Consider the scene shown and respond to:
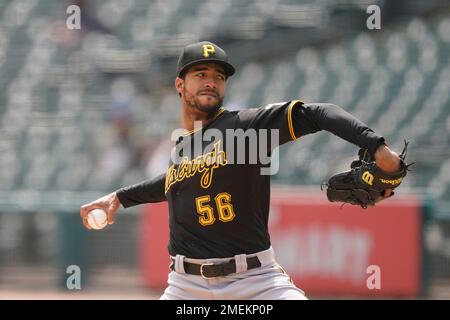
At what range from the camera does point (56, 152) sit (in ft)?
33.6

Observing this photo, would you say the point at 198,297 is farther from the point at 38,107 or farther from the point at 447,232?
the point at 38,107

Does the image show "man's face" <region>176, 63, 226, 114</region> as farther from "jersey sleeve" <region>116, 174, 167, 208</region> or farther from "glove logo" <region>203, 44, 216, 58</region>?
"jersey sleeve" <region>116, 174, 167, 208</region>

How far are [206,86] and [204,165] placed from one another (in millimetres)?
404

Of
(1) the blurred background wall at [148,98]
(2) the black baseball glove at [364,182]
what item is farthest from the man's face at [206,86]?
(1) the blurred background wall at [148,98]

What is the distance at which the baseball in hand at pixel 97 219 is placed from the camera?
440cm

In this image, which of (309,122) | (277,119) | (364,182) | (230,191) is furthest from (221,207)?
(364,182)

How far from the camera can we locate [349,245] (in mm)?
8273

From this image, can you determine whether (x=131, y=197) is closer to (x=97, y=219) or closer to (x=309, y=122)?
(x=97, y=219)

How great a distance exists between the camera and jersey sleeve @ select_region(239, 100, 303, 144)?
3.79m

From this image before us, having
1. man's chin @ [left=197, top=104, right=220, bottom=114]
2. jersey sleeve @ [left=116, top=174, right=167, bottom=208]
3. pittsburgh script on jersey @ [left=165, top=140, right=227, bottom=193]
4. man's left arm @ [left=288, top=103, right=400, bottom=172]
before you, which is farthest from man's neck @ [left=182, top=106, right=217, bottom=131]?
man's left arm @ [left=288, top=103, right=400, bottom=172]

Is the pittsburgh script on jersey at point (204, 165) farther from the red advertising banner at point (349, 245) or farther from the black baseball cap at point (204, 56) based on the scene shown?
the red advertising banner at point (349, 245)

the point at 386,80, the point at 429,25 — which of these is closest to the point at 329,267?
the point at 386,80

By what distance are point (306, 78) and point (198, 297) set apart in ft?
20.4

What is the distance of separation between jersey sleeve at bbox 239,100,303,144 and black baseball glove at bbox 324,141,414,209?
29cm
